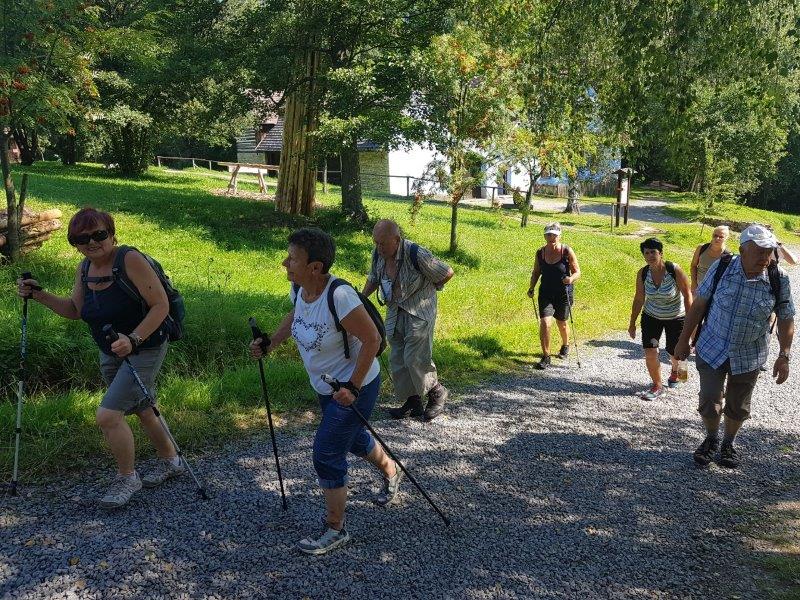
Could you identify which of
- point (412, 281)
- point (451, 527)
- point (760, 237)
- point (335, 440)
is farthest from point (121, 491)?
point (760, 237)

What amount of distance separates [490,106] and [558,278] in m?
6.39

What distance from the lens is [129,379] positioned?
404 cm

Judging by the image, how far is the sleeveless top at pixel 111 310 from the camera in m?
3.91

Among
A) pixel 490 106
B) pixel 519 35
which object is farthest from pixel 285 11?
pixel 519 35

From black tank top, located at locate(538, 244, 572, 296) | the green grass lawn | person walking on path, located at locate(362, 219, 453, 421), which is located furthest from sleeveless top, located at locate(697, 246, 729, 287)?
person walking on path, located at locate(362, 219, 453, 421)

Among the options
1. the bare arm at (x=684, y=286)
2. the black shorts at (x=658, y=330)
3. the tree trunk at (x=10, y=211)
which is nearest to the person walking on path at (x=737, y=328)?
the bare arm at (x=684, y=286)

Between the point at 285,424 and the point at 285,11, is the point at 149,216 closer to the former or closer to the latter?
the point at 285,11

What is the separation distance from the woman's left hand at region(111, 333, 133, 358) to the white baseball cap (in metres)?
4.17

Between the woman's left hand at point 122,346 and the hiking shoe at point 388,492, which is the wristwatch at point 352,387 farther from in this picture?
the woman's left hand at point 122,346

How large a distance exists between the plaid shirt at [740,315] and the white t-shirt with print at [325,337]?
9.59 ft

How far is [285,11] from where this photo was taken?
14.6 meters

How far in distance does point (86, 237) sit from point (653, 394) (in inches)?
229

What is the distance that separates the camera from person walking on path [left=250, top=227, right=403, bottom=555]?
351 cm

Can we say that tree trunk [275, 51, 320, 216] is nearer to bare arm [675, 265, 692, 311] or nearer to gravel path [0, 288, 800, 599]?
bare arm [675, 265, 692, 311]
